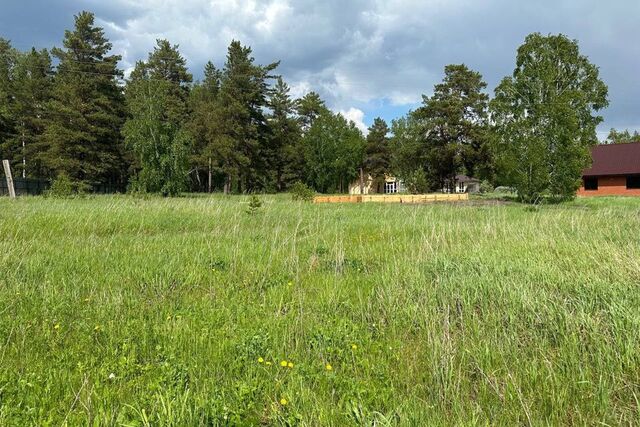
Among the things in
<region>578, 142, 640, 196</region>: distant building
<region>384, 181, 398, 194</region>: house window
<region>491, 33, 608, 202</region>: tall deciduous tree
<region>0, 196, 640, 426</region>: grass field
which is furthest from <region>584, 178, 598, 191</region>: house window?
<region>384, 181, 398, 194</region>: house window

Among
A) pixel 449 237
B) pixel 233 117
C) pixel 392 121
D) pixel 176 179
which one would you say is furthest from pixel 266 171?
pixel 449 237

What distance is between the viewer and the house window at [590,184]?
126 ft

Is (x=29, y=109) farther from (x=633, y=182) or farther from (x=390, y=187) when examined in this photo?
(x=633, y=182)

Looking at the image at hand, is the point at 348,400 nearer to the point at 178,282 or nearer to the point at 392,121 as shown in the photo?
the point at 178,282

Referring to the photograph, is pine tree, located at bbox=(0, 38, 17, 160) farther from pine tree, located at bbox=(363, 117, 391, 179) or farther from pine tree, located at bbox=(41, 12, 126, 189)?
pine tree, located at bbox=(363, 117, 391, 179)

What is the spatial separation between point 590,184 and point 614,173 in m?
2.48

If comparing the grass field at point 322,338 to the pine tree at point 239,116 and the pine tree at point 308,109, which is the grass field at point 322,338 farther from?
the pine tree at point 308,109

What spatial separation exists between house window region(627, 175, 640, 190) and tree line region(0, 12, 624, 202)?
11.6 meters

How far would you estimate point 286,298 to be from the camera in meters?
4.38

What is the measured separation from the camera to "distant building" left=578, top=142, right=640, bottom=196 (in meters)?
36.7

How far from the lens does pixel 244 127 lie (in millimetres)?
45875

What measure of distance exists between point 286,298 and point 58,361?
2.12 metres

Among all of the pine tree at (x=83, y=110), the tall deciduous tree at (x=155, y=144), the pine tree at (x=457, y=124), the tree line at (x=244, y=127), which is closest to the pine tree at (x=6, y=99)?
the tree line at (x=244, y=127)

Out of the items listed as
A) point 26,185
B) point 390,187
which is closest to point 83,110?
point 26,185
